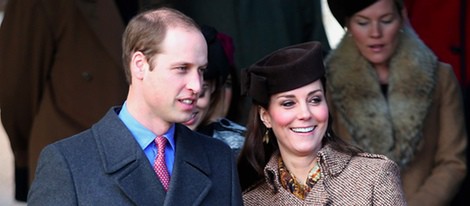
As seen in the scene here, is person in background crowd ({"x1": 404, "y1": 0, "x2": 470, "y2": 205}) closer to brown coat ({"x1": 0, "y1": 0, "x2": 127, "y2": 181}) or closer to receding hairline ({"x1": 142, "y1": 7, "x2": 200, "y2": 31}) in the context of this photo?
brown coat ({"x1": 0, "y1": 0, "x2": 127, "y2": 181})

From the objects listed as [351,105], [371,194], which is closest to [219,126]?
[351,105]

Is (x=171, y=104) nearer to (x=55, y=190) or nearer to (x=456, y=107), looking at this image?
(x=55, y=190)

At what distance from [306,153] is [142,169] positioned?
33.6 inches

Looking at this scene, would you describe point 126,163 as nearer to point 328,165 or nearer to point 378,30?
point 328,165

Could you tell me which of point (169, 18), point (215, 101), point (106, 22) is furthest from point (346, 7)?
point (169, 18)

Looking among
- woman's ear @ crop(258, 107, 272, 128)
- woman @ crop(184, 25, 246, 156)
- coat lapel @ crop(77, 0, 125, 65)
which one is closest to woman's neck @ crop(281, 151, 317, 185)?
woman's ear @ crop(258, 107, 272, 128)

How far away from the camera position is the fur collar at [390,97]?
487 cm

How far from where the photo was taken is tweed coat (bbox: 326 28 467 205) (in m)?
4.87

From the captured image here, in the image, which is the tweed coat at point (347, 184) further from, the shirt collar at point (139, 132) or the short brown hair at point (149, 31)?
the short brown hair at point (149, 31)

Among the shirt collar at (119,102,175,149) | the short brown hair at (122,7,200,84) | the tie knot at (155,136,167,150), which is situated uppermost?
the short brown hair at (122,7,200,84)

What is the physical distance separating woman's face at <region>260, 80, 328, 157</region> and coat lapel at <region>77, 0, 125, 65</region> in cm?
115

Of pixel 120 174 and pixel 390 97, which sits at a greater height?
pixel 120 174

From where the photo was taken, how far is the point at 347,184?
4027 millimetres

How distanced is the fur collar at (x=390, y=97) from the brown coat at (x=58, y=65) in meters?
0.92
